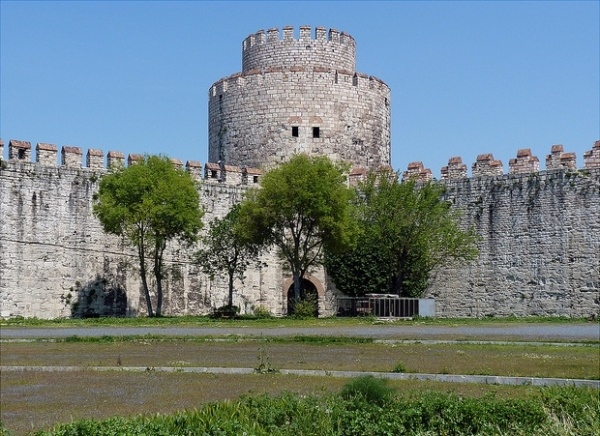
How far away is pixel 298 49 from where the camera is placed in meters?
43.2

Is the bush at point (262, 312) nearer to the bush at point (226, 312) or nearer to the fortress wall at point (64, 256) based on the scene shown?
the bush at point (226, 312)

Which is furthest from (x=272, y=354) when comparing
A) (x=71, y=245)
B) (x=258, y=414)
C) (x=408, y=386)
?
(x=71, y=245)

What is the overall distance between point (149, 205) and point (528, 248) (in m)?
14.0

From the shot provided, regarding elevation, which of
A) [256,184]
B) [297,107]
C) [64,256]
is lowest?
[64,256]

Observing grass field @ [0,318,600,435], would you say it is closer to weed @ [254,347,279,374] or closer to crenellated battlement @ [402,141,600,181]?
weed @ [254,347,279,374]

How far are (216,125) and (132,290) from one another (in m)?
10.2

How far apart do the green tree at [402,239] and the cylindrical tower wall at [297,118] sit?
143 inches

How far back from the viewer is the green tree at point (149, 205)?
3384 cm

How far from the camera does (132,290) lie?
3678 cm

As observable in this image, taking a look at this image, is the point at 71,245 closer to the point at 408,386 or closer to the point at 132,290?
the point at 132,290

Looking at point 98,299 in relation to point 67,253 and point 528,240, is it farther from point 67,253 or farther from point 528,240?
point 528,240

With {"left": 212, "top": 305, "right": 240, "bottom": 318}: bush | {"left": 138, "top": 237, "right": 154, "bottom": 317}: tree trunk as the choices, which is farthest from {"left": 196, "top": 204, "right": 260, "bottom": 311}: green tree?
{"left": 138, "top": 237, "right": 154, "bottom": 317}: tree trunk

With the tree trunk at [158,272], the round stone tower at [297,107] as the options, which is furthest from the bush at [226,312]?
the round stone tower at [297,107]

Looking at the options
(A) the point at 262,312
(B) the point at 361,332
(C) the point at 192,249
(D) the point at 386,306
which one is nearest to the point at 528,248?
(D) the point at 386,306
